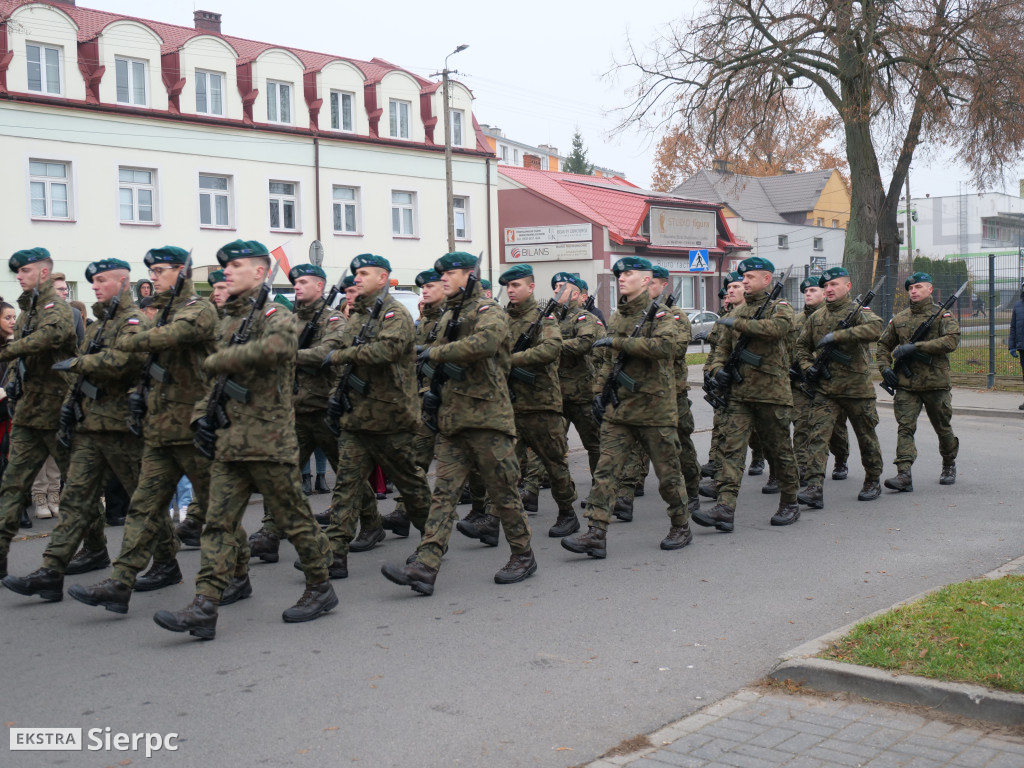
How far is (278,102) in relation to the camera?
32844 millimetres

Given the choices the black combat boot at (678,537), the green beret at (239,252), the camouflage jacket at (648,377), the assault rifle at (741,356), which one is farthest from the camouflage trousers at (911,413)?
the green beret at (239,252)

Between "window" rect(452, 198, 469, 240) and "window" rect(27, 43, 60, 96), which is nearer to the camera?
A: "window" rect(27, 43, 60, 96)

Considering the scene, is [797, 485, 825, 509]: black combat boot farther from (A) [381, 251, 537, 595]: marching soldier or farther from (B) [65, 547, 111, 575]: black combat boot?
(B) [65, 547, 111, 575]: black combat boot

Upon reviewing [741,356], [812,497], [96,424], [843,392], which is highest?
[741,356]

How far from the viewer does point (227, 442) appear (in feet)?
19.6

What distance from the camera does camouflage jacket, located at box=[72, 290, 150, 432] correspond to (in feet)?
22.0

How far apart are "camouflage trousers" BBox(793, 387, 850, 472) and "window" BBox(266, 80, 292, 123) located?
82.4 ft

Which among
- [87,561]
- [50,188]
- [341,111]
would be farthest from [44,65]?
[87,561]

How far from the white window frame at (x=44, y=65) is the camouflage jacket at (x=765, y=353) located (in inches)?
949

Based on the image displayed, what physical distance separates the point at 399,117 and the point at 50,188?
12.3 metres

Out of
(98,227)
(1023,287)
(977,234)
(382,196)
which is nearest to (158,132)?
(98,227)

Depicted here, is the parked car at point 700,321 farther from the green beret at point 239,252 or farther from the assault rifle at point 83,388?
the green beret at point 239,252

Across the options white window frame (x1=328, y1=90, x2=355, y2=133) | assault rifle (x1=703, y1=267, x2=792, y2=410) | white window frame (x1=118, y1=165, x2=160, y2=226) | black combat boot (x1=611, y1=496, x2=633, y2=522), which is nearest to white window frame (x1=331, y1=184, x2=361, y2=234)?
white window frame (x1=328, y1=90, x2=355, y2=133)

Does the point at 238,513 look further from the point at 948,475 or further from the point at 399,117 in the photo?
the point at 399,117
